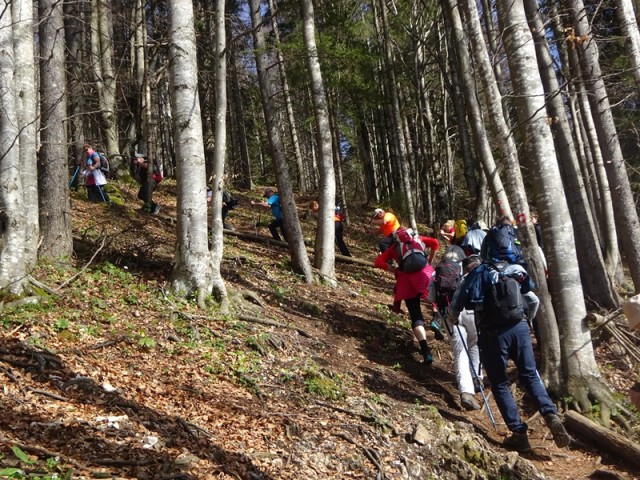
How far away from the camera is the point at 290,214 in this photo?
10703mm

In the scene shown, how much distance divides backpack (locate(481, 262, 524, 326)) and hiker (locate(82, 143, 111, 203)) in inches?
398

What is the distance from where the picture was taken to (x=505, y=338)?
5.81 m

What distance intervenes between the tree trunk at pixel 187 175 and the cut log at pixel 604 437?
4.56 meters

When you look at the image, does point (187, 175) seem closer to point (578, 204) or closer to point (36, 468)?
point (36, 468)

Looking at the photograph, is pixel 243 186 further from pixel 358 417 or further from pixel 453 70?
pixel 358 417

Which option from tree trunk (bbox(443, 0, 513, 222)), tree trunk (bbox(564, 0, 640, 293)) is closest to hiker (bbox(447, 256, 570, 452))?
tree trunk (bbox(443, 0, 513, 222))

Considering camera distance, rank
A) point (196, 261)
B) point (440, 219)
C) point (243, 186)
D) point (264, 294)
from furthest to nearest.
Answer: point (243, 186), point (440, 219), point (264, 294), point (196, 261)

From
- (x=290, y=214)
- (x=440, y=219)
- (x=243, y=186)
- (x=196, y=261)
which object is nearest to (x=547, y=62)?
(x=290, y=214)

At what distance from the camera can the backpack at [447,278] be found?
772 centimetres

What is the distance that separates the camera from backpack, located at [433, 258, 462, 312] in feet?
25.3

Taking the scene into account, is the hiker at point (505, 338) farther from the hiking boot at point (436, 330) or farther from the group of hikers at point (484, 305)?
the hiking boot at point (436, 330)

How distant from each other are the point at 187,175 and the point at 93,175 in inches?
274

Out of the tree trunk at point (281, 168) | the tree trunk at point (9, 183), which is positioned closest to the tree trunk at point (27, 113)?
the tree trunk at point (9, 183)

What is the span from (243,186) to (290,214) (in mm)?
14575
